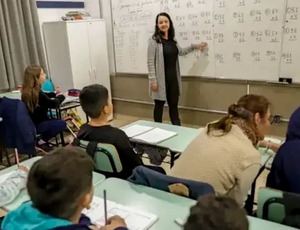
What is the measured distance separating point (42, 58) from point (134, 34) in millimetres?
1293

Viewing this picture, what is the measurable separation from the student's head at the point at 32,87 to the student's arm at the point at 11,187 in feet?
5.90

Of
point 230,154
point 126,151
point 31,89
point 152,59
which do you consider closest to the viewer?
point 230,154

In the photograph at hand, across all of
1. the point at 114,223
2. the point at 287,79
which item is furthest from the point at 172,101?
the point at 114,223

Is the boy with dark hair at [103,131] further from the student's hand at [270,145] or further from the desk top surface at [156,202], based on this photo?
the student's hand at [270,145]

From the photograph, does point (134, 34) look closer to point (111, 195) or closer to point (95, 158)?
point (95, 158)

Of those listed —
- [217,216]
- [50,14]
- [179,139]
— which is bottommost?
[179,139]

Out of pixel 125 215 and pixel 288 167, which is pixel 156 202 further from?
pixel 288 167

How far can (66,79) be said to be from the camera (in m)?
4.57

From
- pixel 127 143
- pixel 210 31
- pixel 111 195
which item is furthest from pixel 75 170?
pixel 210 31

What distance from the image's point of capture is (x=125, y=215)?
133 cm

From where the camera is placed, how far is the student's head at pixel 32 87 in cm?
330

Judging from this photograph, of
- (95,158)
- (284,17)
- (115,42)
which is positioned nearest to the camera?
(95,158)

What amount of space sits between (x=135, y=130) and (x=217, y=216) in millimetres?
1797

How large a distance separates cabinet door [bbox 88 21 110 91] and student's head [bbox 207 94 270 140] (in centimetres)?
342
